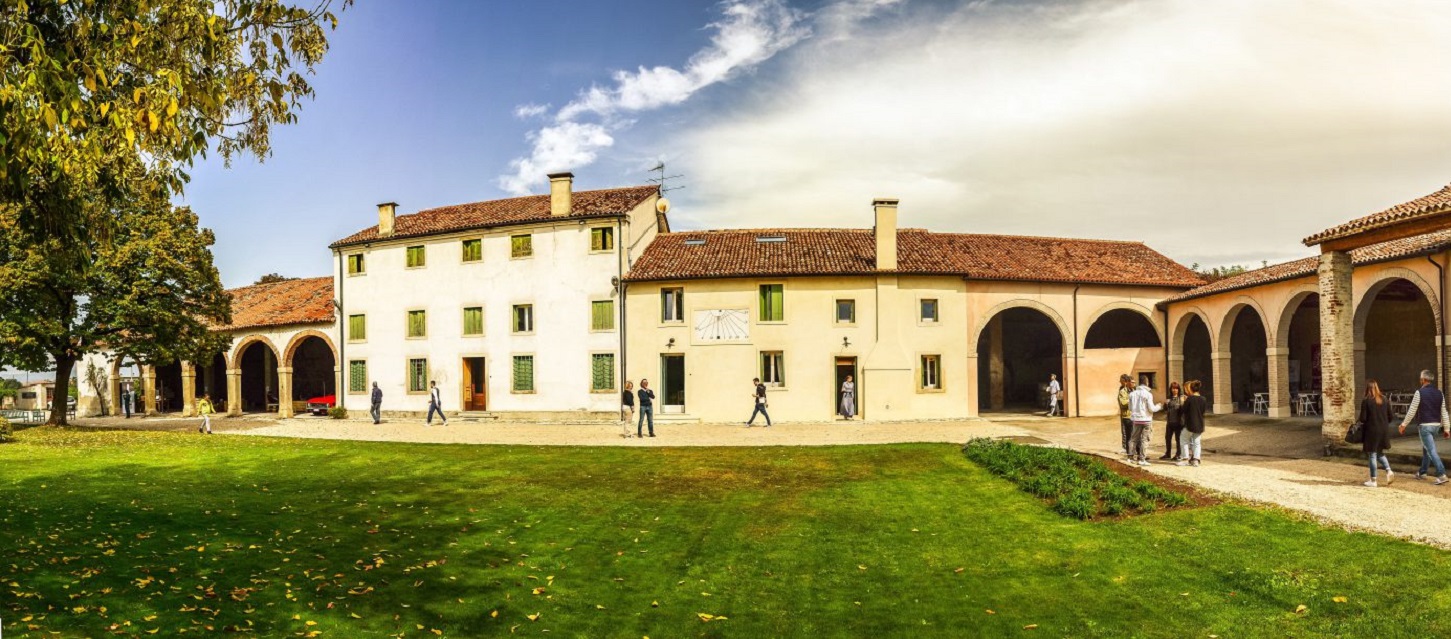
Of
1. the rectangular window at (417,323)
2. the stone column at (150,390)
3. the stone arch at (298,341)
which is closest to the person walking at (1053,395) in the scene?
the rectangular window at (417,323)

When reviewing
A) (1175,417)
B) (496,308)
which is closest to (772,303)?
(496,308)

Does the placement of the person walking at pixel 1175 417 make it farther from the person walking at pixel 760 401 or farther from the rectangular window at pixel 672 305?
the rectangular window at pixel 672 305

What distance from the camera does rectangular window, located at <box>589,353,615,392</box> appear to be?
98.3 ft

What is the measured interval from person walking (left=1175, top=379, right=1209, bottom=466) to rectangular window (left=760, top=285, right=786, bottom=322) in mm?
14826

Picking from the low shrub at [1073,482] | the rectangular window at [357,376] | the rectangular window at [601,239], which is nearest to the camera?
the low shrub at [1073,482]

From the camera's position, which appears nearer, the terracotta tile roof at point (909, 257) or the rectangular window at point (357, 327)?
the terracotta tile roof at point (909, 257)

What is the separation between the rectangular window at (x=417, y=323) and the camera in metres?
32.9

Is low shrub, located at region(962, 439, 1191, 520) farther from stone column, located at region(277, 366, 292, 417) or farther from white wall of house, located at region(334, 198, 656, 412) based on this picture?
stone column, located at region(277, 366, 292, 417)

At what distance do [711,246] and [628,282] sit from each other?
4.07m

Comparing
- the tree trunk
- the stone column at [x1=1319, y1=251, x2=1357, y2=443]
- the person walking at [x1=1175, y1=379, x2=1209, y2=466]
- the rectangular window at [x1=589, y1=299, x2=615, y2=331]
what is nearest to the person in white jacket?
the person walking at [x1=1175, y1=379, x2=1209, y2=466]

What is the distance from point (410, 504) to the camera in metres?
12.9

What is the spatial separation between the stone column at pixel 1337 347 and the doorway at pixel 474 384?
27304mm

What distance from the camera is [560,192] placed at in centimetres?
3117

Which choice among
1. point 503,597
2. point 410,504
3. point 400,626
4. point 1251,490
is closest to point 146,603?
point 400,626
